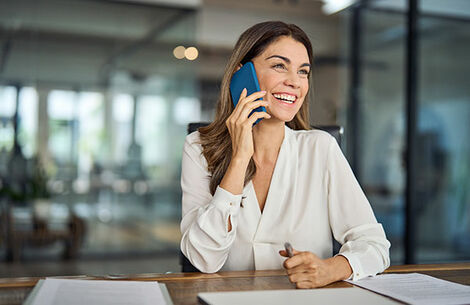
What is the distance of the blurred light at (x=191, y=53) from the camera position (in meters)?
6.81

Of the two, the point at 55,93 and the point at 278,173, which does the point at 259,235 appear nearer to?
the point at 278,173

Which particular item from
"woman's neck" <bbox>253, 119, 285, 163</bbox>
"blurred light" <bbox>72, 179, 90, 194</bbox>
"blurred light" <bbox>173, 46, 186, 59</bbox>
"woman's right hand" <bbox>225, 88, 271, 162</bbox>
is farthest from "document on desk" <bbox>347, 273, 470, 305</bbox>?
"blurred light" <bbox>173, 46, 186, 59</bbox>

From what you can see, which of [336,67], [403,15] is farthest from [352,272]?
[336,67]

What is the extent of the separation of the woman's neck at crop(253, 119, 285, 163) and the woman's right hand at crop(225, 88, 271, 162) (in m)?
0.22

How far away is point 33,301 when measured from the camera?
0.95 meters

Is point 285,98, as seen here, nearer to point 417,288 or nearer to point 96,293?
point 417,288

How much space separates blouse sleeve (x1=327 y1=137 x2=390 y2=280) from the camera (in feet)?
4.35

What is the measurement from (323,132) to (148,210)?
199 inches

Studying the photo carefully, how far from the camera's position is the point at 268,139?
1830 mm

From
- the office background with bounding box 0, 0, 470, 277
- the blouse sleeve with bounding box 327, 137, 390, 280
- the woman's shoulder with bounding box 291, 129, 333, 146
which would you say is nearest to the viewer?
the blouse sleeve with bounding box 327, 137, 390, 280

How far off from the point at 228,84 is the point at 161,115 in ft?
16.1

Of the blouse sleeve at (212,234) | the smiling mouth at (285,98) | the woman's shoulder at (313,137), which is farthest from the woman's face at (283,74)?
the blouse sleeve at (212,234)

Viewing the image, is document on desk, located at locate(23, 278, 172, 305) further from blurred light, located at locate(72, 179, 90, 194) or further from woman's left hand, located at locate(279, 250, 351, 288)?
blurred light, located at locate(72, 179, 90, 194)

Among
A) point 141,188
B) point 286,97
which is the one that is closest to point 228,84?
point 286,97
